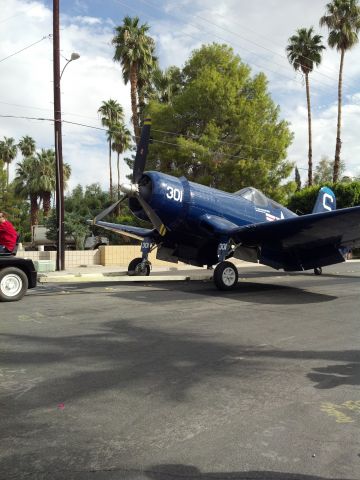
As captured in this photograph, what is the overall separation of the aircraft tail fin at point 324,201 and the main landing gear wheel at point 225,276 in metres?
5.00

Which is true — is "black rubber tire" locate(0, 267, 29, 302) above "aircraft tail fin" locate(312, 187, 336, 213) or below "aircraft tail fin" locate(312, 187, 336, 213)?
below

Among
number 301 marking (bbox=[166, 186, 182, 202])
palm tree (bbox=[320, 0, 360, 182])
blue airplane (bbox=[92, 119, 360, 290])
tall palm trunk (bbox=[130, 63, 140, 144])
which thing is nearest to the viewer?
blue airplane (bbox=[92, 119, 360, 290])

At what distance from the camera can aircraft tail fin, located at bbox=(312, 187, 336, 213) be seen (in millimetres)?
15055

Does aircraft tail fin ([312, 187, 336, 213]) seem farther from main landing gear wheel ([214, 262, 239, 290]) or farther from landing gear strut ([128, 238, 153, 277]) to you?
landing gear strut ([128, 238, 153, 277])

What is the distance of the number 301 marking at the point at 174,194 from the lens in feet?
36.7

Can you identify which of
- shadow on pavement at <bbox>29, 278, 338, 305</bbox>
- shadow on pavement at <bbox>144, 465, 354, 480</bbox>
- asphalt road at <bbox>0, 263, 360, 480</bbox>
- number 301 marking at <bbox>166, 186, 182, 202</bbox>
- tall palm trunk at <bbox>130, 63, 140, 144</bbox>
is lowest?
shadow on pavement at <bbox>144, 465, 354, 480</bbox>

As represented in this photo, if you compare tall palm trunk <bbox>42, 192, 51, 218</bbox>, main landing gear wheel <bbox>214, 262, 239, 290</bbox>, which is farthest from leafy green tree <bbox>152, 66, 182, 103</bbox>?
main landing gear wheel <bbox>214, 262, 239, 290</bbox>

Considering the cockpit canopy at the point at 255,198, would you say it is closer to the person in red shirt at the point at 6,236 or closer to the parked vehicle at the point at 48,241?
the person in red shirt at the point at 6,236

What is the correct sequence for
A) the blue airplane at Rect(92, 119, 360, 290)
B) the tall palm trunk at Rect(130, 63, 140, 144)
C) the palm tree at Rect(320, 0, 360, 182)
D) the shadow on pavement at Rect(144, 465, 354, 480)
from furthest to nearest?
the palm tree at Rect(320, 0, 360, 182)
the tall palm trunk at Rect(130, 63, 140, 144)
the blue airplane at Rect(92, 119, 360, 290)
the shadow on pavement at Rect(144, 465, 354, 480)

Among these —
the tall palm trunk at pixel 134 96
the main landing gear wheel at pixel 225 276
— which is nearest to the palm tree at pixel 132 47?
the tall palm trunk at pixel 134 96

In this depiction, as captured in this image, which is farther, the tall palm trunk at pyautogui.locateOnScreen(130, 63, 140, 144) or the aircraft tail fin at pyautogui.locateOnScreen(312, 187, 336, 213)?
the tall palm trunk at pyautogui.locateOnScreen(130, 63, 140, 144)

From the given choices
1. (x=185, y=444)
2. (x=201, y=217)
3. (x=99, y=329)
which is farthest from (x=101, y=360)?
(x=201, y=217)

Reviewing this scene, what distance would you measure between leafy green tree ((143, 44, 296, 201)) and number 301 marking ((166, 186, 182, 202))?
19176mm

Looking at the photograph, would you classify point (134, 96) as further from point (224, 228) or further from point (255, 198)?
point (224, 228)
